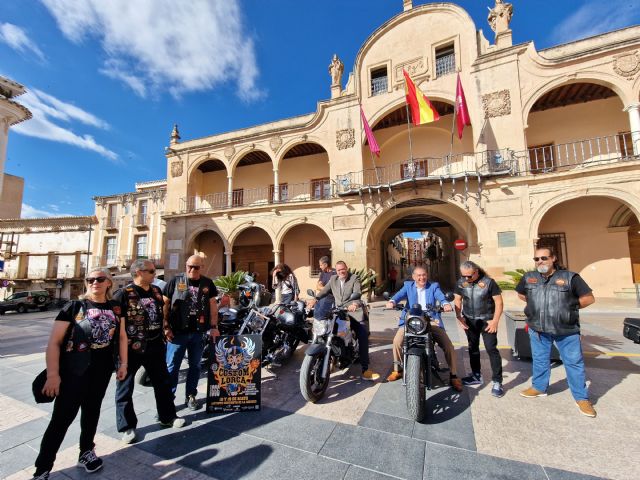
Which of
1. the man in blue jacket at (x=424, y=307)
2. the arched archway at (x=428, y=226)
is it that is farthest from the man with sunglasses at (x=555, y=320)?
the arched archway at (x=428, y=226)

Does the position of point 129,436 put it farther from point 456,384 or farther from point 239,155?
point 239,155

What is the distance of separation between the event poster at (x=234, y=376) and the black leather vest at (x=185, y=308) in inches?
13.5

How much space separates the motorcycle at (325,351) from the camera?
10.4 ft

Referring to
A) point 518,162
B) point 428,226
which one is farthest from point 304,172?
point 518,162

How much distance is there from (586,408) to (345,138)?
505 inches

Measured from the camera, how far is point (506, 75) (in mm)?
11258

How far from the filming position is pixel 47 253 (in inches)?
1003

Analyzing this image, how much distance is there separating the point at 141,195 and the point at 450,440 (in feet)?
93.6

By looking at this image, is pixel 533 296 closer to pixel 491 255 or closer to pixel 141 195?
pixel 491 255

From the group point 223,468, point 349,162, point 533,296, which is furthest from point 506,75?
point 223,468

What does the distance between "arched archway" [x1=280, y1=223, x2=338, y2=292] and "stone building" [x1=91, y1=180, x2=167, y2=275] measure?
1315 cm

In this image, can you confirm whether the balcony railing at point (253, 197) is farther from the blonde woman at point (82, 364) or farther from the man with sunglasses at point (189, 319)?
the blonde woman at point (82, 364)

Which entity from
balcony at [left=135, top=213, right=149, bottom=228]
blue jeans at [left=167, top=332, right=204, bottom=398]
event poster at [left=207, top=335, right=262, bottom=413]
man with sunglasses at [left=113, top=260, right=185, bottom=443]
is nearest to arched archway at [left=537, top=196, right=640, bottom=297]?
event poster at [left=207, top=335, right=262, bottom=413]

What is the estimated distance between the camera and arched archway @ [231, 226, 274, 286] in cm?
1722
